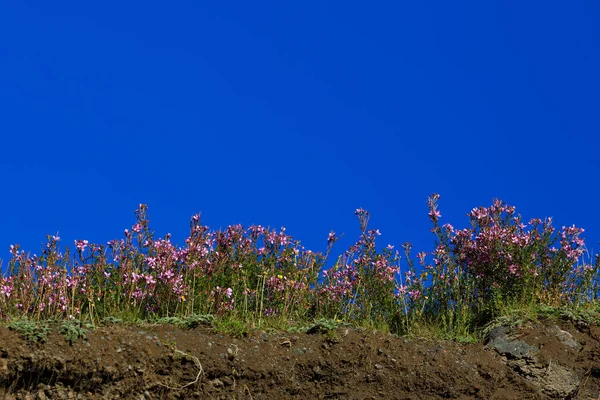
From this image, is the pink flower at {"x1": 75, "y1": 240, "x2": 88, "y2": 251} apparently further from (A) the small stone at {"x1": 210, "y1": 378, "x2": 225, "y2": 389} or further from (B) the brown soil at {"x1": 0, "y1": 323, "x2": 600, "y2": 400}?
(A) the small stone at {"x1": 210, "y1": 378, "x2": 225, "y2": 389}

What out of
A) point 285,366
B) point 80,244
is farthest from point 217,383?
point 80,244

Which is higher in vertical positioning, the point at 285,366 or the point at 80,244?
the point at 80,244

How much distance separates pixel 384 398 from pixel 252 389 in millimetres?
1676

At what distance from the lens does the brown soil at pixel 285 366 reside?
739 cm

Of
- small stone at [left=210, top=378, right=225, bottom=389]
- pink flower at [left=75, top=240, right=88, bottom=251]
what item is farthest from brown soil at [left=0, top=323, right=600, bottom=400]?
pink flower at [left=75, top=240, right=88, bottom=251]

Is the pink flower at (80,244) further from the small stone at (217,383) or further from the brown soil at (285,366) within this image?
the small stone at (217,383)

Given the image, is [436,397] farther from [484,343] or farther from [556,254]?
[556,254]

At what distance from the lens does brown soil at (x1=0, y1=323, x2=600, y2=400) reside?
7.39 m

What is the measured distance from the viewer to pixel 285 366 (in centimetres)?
841

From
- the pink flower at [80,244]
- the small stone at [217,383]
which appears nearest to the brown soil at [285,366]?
the small stone at [217,383]

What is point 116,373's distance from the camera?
7598 mm

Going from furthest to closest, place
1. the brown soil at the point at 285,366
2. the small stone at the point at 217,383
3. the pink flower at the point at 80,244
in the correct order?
the pink flower at the point at 80,244 → the small stone at the point at 217,383 → the brown soil at the point at 285,366

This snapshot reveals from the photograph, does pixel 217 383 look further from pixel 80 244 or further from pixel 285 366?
pixel 80 244

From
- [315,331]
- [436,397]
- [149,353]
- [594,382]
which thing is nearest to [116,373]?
[149,353]
